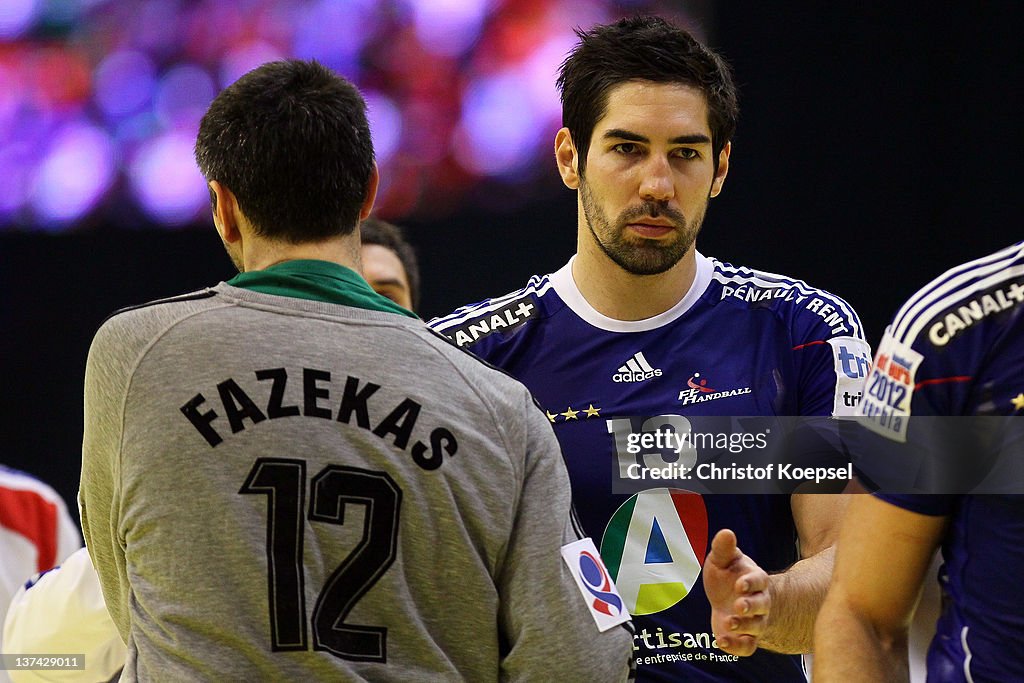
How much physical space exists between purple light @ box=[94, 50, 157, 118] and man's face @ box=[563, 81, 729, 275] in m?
3.10

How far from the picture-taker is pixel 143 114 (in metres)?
5.05

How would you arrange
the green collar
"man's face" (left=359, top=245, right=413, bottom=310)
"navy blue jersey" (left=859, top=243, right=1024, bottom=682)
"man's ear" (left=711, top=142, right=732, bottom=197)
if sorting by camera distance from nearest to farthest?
"navy blue jersey" (left=859, top=243, right=1024, bottom=682), the green collar, "man's ear" (left=711, top=142, right=732, bottom=197), "man's face" (left=359, top=245, right=413, bottom=310)

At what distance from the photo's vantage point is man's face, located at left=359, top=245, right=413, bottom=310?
3.62 meters

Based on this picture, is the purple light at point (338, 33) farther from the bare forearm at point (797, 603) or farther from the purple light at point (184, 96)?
the bare forearm at point (797, 603)

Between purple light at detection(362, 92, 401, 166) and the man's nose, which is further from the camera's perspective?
purple light at detection(362, 92, 401, 166)

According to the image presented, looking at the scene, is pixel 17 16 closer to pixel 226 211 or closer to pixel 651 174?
pixel 651 174

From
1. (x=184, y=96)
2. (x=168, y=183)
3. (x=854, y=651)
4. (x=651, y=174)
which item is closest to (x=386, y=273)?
(x=651, y=174)

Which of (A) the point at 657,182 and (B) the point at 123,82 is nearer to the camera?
(A) the point at 657,182

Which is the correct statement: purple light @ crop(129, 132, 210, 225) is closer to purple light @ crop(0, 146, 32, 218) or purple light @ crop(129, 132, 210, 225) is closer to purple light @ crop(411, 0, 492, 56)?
purple light @ crop(0, 146, 32, 218)

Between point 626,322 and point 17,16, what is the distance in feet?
12.0

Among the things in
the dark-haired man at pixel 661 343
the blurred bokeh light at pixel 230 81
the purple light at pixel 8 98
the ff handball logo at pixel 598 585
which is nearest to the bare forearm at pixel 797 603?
the dark-haired man at pixel 661 343

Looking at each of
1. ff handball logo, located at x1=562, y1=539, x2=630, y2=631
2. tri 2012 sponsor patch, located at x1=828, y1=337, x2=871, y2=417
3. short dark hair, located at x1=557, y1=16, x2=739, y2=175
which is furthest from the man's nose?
ff handball logo, located at x1=562, y1=539, x2=630, y2=631

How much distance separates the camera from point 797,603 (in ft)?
6.82

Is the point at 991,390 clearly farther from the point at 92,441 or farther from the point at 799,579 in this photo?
the point at 92,441
